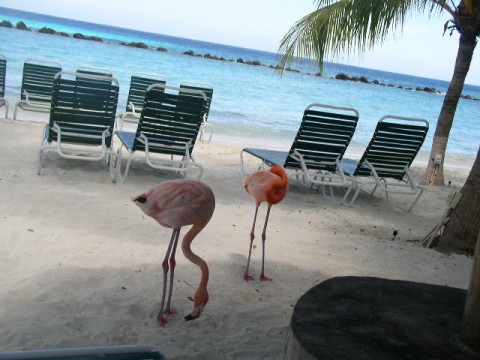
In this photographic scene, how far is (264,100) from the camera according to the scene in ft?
80.3

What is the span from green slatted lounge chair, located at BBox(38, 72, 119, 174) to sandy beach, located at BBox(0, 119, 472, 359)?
380 millimetres

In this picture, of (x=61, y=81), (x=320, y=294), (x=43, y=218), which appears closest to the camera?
(x=320, y=294)

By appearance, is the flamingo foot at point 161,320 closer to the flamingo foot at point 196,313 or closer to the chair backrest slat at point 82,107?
the flamingo foot at point 196,313

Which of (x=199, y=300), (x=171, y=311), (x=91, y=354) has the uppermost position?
(x=91, y=354)

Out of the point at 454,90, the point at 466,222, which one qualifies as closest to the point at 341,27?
the point at 454,90

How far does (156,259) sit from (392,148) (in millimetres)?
3845

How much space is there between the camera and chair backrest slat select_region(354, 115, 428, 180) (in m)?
6.84

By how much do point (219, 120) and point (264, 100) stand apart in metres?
8.14

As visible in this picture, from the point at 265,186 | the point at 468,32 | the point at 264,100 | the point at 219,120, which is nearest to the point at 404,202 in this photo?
the point at 468,32

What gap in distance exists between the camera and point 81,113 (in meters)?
6.33

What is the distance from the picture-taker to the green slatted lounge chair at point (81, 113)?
6289 mm

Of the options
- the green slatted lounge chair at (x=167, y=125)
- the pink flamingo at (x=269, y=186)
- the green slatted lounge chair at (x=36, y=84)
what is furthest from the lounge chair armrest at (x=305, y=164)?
the green slatted lounge chair at (x=36, y=84)

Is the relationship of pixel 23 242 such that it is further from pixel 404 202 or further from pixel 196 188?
pixel 404 202

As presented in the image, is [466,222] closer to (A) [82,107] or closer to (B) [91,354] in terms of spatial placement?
(B) [91,354]
